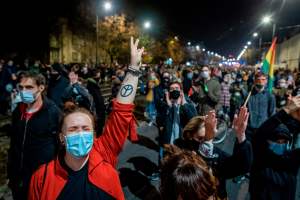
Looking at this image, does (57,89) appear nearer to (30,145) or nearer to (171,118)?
(171,118)

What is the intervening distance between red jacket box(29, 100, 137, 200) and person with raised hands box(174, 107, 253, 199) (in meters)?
0.97

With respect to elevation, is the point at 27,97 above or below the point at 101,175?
above

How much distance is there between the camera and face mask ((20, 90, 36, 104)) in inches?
149

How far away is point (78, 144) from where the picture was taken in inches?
94.0

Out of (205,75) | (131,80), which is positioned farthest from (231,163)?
(205,75)

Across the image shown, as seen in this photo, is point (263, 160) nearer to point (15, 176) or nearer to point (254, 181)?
point (254, 181)

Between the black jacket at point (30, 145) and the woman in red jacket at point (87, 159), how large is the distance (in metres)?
1.19

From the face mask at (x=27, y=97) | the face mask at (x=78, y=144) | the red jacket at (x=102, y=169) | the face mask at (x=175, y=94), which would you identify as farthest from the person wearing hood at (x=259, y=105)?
the face mask at (x=78, y=144)

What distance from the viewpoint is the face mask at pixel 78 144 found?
2.39 m

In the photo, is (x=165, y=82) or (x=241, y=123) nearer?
(x=241, y=123)

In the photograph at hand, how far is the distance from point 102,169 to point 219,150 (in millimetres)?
1425

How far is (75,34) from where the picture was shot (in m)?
38.7

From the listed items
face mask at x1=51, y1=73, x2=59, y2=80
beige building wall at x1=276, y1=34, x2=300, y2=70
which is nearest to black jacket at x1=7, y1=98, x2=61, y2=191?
face mask at x1=51, y1=73, x2=59, y2=80

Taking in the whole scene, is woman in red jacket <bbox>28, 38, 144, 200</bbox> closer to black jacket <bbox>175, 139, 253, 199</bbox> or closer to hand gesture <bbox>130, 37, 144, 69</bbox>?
hand gesture <bbox>130, 37, 144, 69</bbox>
